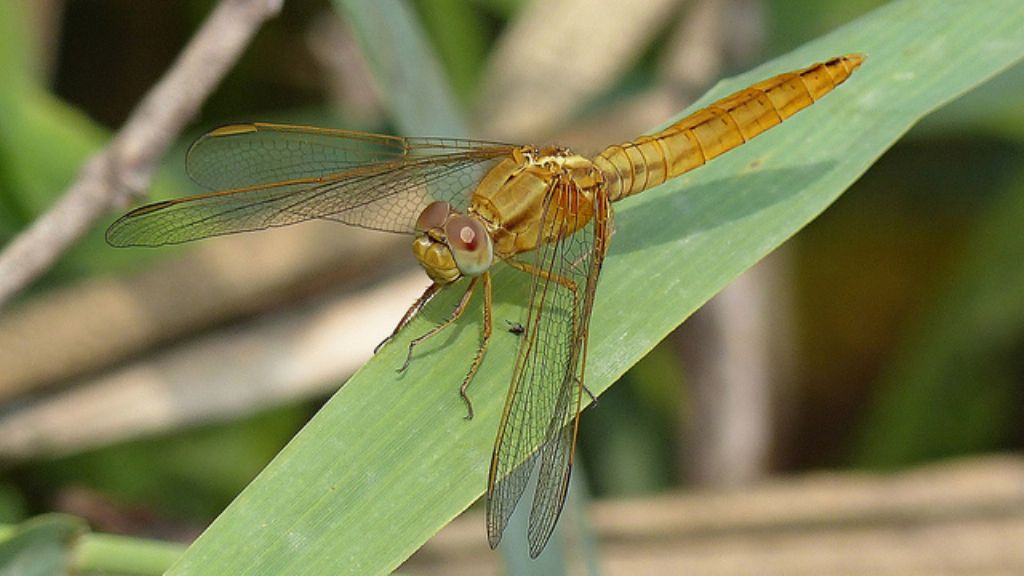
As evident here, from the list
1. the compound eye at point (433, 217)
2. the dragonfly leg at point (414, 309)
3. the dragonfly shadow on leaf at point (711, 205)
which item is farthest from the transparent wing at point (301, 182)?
the dragonfly shadow on leaf at point (711, 205)

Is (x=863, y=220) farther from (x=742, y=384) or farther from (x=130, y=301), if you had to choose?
(x=130, y=301)

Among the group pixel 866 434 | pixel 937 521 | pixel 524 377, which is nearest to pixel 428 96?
pixel 524 377

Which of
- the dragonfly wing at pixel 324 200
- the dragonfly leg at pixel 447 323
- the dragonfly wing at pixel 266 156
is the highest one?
the dragonfly wing at pixel 266 156

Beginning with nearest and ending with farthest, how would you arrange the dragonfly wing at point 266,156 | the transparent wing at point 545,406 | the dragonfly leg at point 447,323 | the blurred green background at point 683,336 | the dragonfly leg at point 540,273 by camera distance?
the transparent wing at point 545,406
the dragonfly leg at point 447,323
the dragonfly leg at point 540,273
the dragonfly wing at point 266,156
the blurred green background at point 683,336

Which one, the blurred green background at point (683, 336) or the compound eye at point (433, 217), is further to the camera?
the blurred green background at point (683, 336)

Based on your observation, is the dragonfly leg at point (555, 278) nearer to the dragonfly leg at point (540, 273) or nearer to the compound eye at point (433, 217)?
the dragonfly leg at point (540, 273)

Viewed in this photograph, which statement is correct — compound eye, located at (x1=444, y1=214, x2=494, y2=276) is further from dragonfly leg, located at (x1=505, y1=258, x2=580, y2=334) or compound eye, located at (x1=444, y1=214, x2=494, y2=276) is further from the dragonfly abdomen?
the dragonfly abdomen
